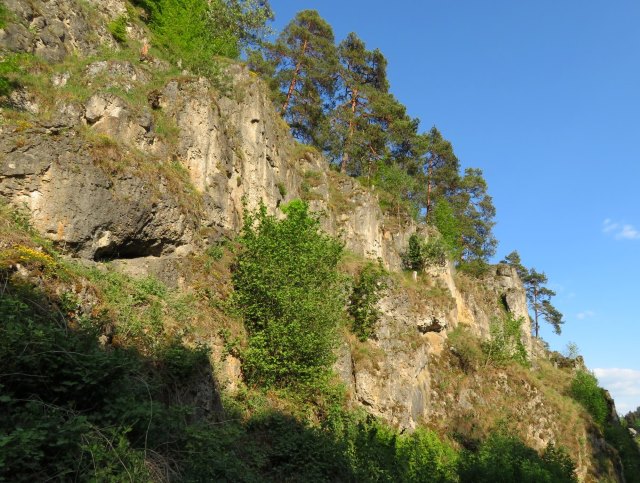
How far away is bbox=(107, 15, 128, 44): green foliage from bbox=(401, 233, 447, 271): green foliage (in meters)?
22.7

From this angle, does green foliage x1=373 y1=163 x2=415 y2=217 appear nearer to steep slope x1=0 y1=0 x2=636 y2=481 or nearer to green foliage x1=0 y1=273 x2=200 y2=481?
steep slope x1=0 y1=0 x2=636 y2=481

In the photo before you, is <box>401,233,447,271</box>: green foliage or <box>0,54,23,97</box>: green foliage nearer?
<box>0,54,23,97</box>: green foliage

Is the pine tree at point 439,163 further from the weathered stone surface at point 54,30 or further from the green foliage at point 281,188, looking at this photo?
the weathered stone surface at point 54,30

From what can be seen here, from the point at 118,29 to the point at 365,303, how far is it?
18.2 m

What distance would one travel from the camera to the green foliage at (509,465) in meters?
18.2

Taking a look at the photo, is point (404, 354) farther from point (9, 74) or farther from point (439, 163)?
point (439, 163)

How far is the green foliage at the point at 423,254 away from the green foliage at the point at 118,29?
22731 millimetres

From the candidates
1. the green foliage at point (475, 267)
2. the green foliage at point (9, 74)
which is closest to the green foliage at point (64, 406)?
the green foliage at point (9, 74)

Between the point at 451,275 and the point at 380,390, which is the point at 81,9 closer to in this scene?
the point at 380,390

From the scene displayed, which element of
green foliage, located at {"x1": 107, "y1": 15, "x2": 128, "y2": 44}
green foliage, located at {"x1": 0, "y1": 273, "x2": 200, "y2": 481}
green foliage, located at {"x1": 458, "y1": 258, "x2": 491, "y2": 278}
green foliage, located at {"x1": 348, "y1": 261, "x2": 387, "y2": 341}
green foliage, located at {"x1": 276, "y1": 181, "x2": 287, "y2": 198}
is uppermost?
green foliage, located at {"x1": 458, "y1": 258, "x2": 491, "y2": 278}

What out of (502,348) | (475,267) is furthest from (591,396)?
(502,348)

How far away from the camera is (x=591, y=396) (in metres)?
41.6

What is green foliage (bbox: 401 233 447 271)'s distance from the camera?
1280 inches

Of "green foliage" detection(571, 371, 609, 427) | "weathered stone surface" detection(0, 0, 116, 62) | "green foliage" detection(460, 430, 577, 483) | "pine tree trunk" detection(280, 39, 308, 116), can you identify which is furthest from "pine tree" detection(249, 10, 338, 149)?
"green foliage" detection(571, 371, 609, 427)
